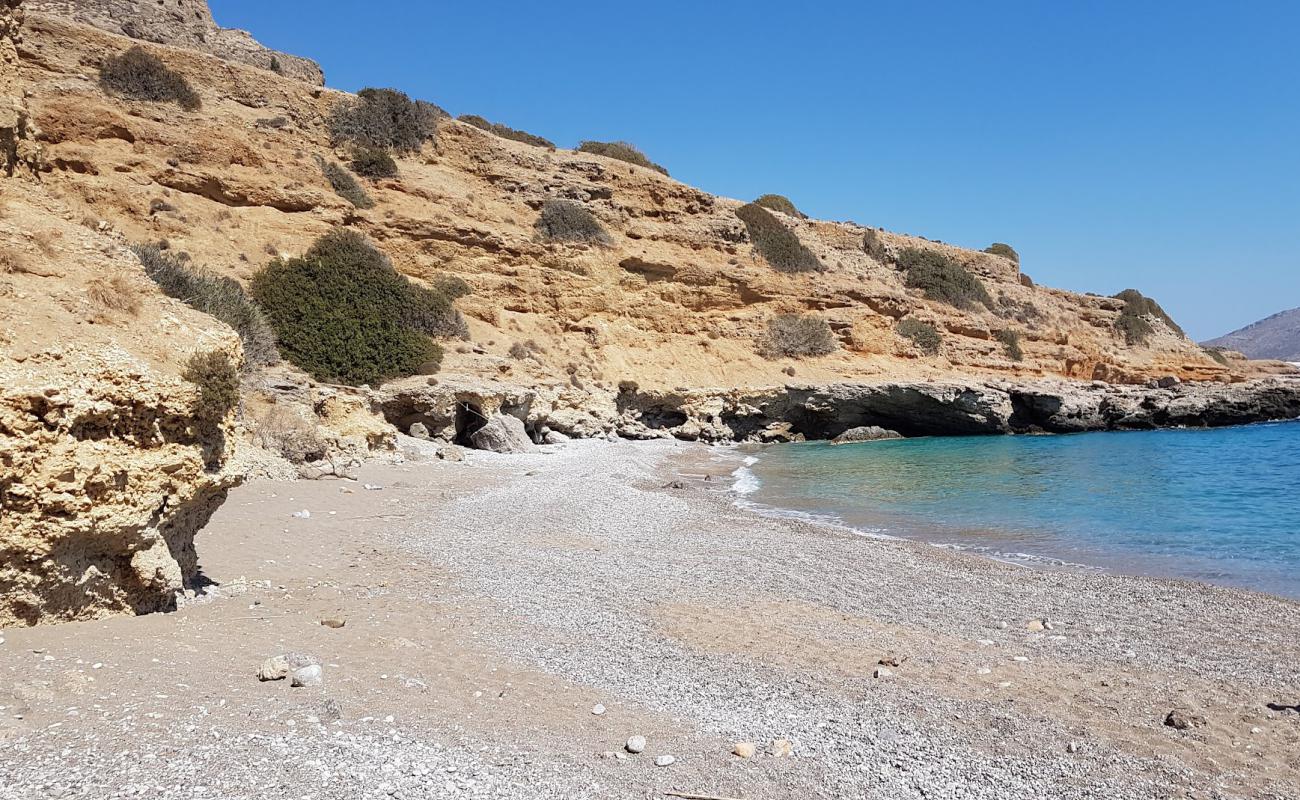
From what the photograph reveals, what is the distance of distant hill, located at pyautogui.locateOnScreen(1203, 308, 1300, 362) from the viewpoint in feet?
478

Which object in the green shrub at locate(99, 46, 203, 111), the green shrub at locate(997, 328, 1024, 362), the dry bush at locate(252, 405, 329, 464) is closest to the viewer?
the dry bush at locate(252, 405, 329, 464)

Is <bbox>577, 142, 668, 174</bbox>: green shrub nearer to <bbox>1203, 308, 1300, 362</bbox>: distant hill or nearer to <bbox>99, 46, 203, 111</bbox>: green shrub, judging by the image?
<bbox>99, 46, 203, 111</bbox>: green shrub

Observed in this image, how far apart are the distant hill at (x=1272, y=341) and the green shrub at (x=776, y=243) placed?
424 feet

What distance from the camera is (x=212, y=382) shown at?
18.5ft

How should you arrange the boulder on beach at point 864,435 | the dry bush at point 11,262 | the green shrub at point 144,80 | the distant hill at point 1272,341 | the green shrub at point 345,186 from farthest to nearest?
the distant hill at point 1272,341, the boulder on beach at point 864,435, the green shrub at point 345,186, the green shrub at point 144,80, the dry bush at point 11,262

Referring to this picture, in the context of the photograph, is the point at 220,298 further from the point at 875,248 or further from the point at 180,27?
the point at 875,248

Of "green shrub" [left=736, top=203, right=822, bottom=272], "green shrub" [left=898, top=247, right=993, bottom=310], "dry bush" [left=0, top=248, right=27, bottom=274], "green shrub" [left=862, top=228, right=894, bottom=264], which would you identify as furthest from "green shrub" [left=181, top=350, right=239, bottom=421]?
"green shrub" [left=862, top=228, right=894, bottom=264]

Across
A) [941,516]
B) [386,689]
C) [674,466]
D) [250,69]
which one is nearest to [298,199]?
[250,69]

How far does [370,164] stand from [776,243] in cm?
1901

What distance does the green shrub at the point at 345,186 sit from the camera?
26.7 meters

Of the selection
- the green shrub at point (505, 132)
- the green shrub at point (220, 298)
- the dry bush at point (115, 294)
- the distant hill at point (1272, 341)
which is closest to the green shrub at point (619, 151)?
the green shrub at point (505, 132)

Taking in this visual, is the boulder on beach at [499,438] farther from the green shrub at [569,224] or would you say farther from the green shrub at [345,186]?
the green shrub at [569,224]

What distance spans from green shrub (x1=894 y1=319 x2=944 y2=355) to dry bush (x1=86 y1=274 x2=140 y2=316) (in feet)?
112

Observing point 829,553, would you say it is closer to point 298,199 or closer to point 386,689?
point 386,689
